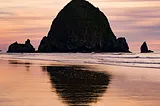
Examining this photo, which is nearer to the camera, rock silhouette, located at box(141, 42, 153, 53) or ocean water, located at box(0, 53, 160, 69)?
ocean water, located at box(0, 53, 160, 69)

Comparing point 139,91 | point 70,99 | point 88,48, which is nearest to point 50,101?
point 70,99

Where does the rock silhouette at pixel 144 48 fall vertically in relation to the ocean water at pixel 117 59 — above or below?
above

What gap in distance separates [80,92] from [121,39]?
595ft

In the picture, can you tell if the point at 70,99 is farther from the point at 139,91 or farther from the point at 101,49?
the point at 101,49

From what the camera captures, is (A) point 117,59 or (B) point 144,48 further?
(B) point 144,48

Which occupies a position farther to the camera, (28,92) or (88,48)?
(88,48)

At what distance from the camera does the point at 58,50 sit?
617ft

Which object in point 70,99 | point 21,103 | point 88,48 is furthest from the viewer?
point 88,48

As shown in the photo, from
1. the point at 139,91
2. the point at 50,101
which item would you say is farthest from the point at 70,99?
the point at 139,91

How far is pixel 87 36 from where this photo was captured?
7677 inches

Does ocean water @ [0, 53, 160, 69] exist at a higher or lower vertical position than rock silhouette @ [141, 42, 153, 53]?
lower

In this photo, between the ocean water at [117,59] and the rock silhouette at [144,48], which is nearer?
the ocean water at [117,59]

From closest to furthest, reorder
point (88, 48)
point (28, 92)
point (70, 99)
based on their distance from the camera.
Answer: point (70, 99), point (28, 92), point (88, 48)

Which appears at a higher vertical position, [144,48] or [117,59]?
[144,48]
